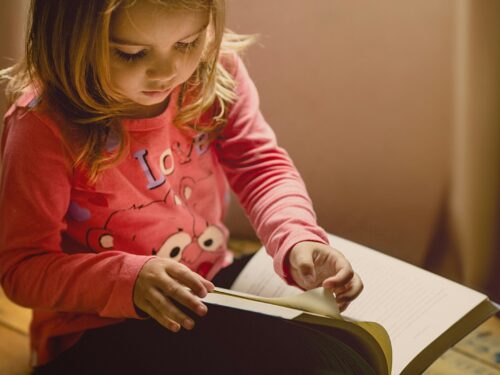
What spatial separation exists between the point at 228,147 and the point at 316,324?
0.30 m

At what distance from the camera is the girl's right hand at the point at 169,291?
65cm

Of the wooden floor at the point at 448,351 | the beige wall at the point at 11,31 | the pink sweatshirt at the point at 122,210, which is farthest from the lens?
the wooden floor at the point at 448,351

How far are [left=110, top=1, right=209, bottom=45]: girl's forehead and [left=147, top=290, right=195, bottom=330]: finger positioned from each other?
24cm

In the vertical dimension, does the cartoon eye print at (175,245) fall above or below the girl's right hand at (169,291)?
below

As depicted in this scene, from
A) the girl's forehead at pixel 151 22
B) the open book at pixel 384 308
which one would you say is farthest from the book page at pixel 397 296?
the girl's forehead at pixel 151 22

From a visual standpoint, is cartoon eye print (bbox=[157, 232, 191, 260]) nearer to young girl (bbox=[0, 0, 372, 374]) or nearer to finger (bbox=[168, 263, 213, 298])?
young girl (bbox=[0, 0, 372, 374])

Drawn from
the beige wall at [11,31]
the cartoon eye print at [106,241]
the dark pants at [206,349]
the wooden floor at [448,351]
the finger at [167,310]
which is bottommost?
the wooden floor at [448,351]

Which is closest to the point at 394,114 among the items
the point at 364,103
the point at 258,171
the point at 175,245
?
the point at 364,103

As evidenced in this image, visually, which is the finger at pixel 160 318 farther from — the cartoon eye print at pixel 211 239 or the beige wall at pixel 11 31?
the beige wall at pixel 11 31

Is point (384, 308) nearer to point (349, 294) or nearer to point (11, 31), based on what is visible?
point (349, 294)

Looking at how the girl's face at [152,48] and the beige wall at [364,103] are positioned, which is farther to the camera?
the beige wall at [364,103]

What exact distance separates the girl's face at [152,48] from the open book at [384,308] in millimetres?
207

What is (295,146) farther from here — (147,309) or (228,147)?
(147,309)

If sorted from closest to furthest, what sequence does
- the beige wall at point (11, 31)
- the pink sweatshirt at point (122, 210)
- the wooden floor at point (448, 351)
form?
the pink sweatshirt at point (122, 210)
the beige wall at point (11, 31)
the wooden floor at point (448, 351)
